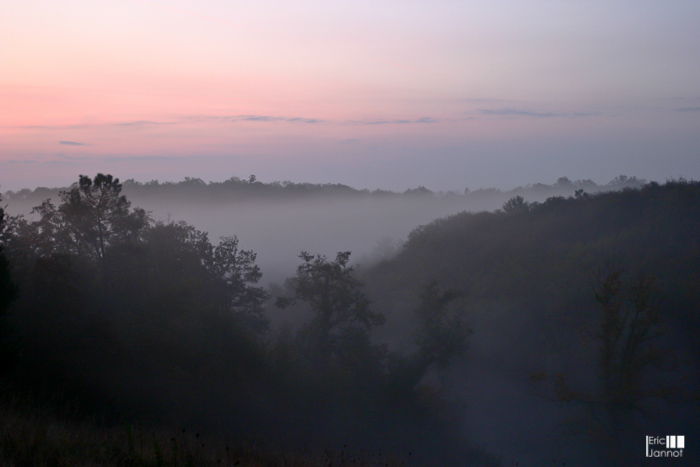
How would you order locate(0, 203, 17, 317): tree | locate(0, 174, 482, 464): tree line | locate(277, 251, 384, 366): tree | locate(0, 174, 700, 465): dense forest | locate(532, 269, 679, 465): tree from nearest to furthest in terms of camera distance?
locate(0, 203, 17, 317): tree → locate(0, 174, 482, 464): tree line → locate(0, 174, 700, 465): dense forest → locate(532, 269, 679, 465): tree → locate(277, 251, 384, 366): tree

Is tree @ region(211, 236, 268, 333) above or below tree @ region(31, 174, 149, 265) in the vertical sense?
below

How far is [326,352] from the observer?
25688 mm

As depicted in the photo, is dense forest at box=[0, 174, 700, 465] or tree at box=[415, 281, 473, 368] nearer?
dense forest at box=[0, 174, 700, 465]

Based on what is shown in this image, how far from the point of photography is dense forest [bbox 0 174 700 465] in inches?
657

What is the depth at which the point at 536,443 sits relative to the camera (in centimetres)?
2467

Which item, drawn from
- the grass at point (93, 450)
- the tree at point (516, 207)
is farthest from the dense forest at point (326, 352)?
the tree at point (516, 207)

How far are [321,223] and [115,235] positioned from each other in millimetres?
100172

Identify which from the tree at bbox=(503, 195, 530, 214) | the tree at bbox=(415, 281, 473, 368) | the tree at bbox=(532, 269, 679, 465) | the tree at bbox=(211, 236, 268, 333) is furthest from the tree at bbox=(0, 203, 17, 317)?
the tree at bbox=(503, 195, 530, 214)

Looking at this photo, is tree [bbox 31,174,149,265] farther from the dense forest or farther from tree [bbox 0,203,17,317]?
tree [bbox 0,203,17,317]

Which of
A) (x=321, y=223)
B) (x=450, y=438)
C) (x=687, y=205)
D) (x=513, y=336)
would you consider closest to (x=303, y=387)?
(x=450, y=438)

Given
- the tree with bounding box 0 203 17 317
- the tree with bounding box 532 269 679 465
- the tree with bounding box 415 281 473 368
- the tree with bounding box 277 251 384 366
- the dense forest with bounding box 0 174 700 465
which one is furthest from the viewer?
the tree with bounding box 415 281 473 368

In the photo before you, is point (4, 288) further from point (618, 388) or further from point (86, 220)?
point (618, 388)

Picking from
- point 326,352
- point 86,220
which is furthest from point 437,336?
point 86,220

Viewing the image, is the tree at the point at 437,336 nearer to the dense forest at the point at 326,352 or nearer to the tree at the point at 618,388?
the dense forest at the point at 326,352
